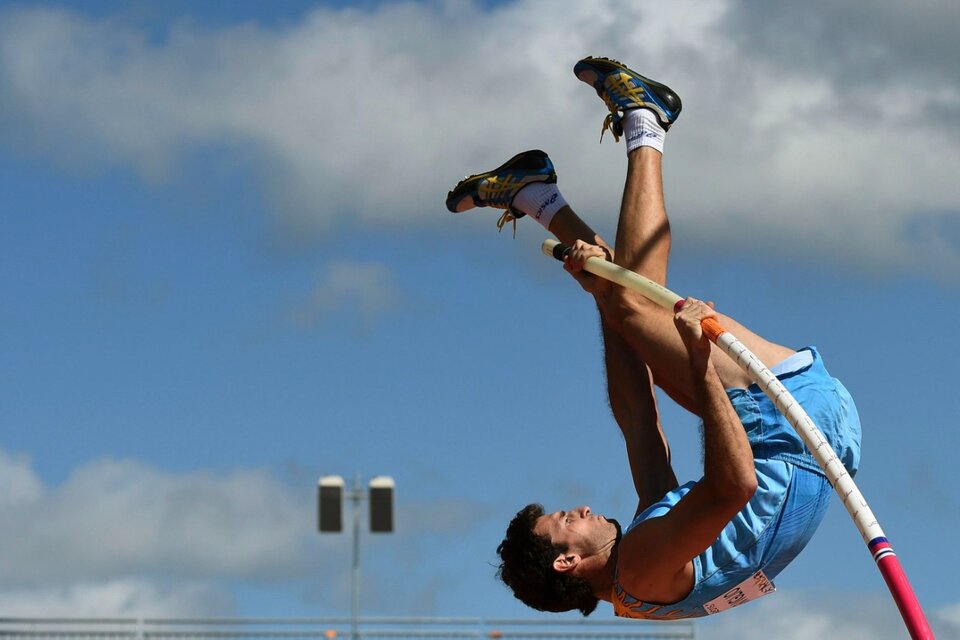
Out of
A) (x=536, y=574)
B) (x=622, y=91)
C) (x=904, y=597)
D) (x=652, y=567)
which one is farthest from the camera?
(x=622, y=91)

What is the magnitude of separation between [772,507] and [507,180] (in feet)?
8.49

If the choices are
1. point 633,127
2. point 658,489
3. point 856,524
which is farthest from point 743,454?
point 633,127

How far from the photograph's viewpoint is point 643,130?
28.5 ft

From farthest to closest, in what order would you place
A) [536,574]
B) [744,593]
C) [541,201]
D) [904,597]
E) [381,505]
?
[381,505] < [541,201] < [536,574] < [744,593] < [904,597]

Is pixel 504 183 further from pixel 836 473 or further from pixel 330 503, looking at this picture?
A: pixel 330 503

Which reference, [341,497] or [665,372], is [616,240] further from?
[341,497]

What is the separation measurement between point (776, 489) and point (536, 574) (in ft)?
4.09

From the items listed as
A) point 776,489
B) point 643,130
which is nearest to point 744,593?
point 776,489

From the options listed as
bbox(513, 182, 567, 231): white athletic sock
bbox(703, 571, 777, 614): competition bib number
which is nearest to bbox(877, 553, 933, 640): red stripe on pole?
bbox(703, 571, 777, 614): competition bib number

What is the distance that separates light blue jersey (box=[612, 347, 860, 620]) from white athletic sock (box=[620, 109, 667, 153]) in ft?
4.14

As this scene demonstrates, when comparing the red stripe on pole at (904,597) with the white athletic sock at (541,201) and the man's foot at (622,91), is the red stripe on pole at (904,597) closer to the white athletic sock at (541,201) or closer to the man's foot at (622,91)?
the man's foot at (622,91)

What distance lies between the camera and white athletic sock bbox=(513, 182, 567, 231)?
30.9 ft

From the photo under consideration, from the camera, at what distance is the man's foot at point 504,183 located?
9594mm

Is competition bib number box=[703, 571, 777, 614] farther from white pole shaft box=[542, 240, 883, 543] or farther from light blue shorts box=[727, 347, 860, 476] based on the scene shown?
white pole shaft box=[542, 240, 883, 543]
